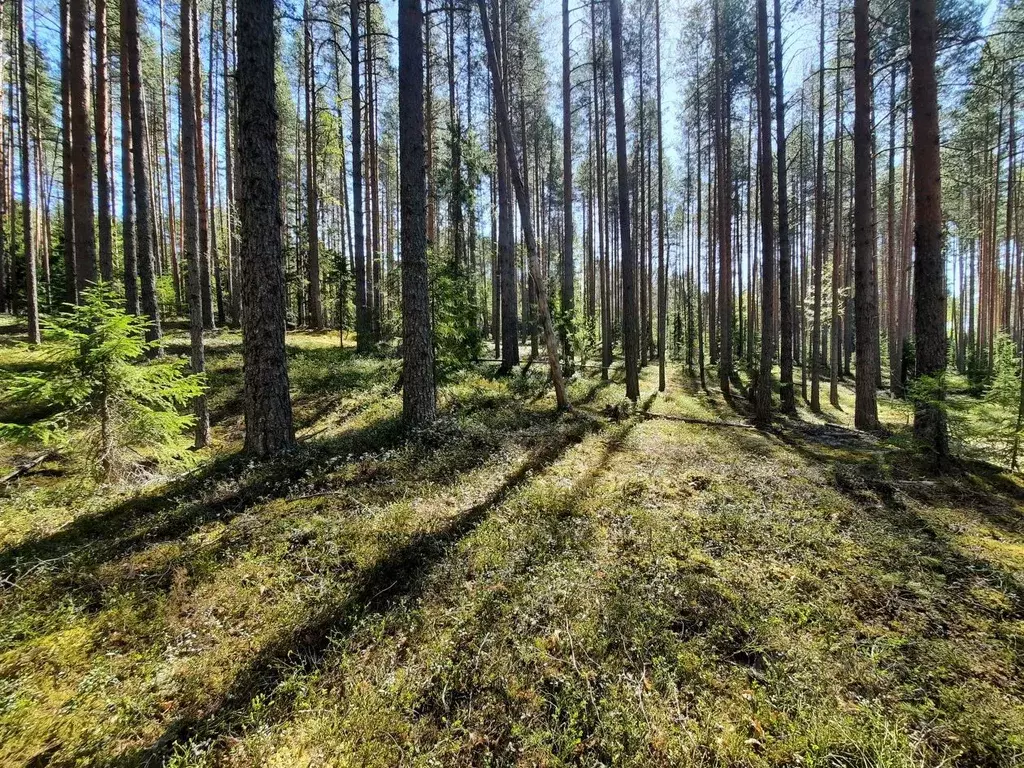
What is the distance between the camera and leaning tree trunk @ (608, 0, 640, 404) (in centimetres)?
1100

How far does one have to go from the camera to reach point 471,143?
49.1 feet

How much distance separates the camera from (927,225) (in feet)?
21.2

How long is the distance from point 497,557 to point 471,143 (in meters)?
14.8

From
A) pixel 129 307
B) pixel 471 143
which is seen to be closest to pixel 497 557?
pixel 129 307

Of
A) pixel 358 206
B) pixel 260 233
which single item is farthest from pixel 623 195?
pixel 260 233

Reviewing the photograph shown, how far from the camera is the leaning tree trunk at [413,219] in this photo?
6852 mm

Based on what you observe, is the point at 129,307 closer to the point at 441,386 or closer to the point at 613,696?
the point at 441,386

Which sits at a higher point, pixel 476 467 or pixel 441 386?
pixel 441 386

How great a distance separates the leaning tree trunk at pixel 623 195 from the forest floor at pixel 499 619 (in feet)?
22.0

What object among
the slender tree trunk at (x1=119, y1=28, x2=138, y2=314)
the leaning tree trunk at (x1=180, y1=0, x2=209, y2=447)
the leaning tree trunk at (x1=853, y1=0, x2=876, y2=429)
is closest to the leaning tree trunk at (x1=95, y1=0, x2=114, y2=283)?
the slender tree trunk at (x1=119, y1=28, x2=138, y2=314)

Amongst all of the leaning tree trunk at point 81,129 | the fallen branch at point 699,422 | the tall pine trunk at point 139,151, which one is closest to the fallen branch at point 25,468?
the tall pine trunk at point 139,151

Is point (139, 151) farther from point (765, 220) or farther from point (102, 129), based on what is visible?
point (765, 220)

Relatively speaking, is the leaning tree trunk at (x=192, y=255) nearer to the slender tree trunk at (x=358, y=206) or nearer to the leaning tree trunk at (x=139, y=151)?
the leaning tree trunk at (x=139, y=151)

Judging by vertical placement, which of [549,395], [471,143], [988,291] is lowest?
[549,395]
